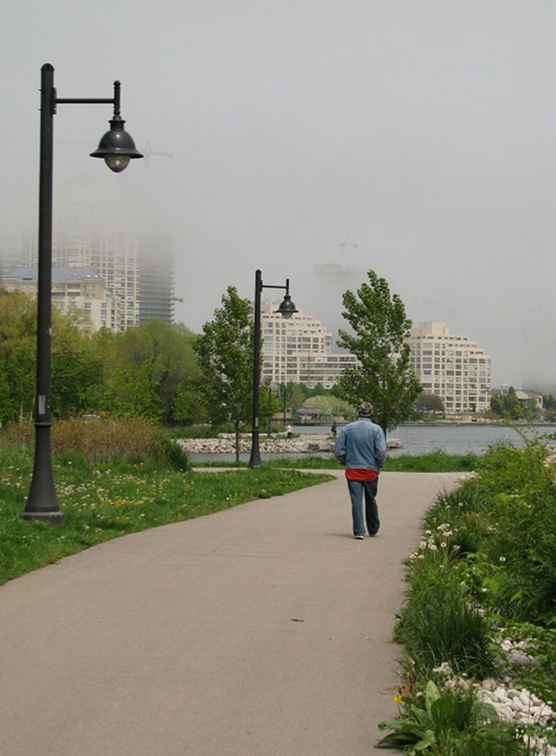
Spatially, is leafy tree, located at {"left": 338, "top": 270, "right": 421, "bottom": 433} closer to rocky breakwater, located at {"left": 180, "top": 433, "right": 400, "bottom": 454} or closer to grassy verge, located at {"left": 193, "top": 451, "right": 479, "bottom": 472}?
grassy verge, located at {"left": 193, "top": 451, "right": 479, "bottom": 472}

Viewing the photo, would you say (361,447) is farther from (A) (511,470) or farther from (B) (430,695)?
(B) (430,695)

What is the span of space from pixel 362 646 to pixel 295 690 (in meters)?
1.41

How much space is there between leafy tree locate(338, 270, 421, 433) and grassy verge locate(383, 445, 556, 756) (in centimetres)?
3431

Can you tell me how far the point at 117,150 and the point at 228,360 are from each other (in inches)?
1396

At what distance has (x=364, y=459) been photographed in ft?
53.9

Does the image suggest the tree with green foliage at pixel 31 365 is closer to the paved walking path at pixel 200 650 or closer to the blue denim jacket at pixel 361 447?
the blue denim jacket at pixel 361 447

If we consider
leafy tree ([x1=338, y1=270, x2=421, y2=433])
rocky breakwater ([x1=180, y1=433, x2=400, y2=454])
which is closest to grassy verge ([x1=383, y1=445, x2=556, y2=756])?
leafy tree ([x1=338, y1=270, x2=421, y2=433])

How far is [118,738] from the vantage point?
6.14 meters

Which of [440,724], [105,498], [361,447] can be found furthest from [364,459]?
[440,724]

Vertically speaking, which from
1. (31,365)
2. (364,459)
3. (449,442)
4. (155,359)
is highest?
(155,359)

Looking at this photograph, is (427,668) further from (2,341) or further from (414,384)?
(2,341)

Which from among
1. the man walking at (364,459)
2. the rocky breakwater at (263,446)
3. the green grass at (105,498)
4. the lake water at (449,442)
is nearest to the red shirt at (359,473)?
the man walking at (364,459)

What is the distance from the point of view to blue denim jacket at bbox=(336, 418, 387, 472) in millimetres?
16438

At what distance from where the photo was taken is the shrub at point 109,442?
28.6 metres
